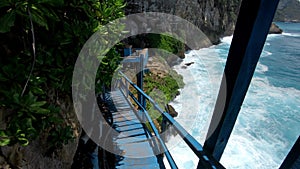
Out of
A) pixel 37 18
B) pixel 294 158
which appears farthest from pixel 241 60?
pixel 37 18

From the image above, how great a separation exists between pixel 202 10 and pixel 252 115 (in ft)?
90.0

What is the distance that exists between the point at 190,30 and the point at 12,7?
29.8 meters

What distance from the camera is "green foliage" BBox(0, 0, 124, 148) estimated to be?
3.54 ft

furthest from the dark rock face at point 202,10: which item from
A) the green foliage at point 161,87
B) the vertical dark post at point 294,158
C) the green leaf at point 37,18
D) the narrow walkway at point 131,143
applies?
the vertical dark post at point 294,158

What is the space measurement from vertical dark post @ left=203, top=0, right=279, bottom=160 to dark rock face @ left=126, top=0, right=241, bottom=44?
1760 centimetres

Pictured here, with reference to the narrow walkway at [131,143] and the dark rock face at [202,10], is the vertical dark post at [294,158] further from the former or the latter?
the dark rock face at [202,10]

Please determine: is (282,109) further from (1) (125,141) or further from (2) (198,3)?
(2) (198,3)

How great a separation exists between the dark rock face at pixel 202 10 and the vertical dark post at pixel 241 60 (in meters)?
17.6

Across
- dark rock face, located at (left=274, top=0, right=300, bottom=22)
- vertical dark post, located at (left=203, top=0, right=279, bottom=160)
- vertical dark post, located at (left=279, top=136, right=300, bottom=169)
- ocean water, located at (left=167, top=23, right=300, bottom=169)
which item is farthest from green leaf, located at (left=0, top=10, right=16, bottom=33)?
dark rock face, located at (left=274, top=0, right=300, bottom=22)

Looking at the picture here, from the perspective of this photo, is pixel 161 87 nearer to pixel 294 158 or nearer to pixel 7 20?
pixel 7 20

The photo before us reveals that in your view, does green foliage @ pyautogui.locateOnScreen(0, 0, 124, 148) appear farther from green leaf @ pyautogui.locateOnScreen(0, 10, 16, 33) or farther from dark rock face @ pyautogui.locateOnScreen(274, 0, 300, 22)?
dark rock face @ pyautogui.locateOnScreen(274, 0, 300, 22)

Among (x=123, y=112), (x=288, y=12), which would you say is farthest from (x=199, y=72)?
(x=288, y=12)

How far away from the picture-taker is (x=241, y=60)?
93 centimetres

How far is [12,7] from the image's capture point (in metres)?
1.00
